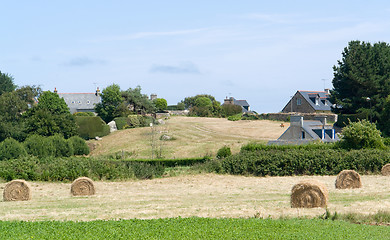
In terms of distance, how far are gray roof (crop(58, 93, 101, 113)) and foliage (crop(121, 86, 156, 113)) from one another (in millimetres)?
13670

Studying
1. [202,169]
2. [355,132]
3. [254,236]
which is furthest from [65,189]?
[355,132]

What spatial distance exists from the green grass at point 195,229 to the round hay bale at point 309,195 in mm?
2613

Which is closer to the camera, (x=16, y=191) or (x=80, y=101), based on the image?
(x=16, y=191)

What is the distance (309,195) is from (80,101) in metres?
82.9

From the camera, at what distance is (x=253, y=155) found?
31.6 meters

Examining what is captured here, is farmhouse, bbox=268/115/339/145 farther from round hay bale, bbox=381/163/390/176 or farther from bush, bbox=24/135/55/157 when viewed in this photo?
bush, bbox=24/135/55/157

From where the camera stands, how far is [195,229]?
1170 centimetres

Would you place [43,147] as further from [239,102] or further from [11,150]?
[239,102]

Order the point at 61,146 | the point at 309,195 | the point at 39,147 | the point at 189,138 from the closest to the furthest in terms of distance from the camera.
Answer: the point at 309,195, the point at 39,147, the point at 61,146, the point at 189,138

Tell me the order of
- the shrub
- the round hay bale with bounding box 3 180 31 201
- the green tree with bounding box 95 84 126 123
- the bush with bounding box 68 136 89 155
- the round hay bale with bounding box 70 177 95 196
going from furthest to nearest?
1. the green tree with bounding box 95 84 126 123
2. the bush with bounding box 68 136 89 155
3. the shrub
4. the round hay bale with bounding box 70 177 95 196
5. the round hay bale with bounding box 3 180 31 201

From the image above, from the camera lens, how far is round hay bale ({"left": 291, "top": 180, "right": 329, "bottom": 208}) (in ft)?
51.2

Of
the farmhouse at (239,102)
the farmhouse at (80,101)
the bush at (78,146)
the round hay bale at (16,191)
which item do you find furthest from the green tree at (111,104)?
the round hay bale at (16,191)

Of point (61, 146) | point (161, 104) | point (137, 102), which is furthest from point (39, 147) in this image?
point (161, 104)

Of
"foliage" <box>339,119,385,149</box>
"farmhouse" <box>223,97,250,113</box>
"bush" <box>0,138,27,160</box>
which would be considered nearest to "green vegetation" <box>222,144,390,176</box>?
"foliage" <box>339,119,385,149</box>
